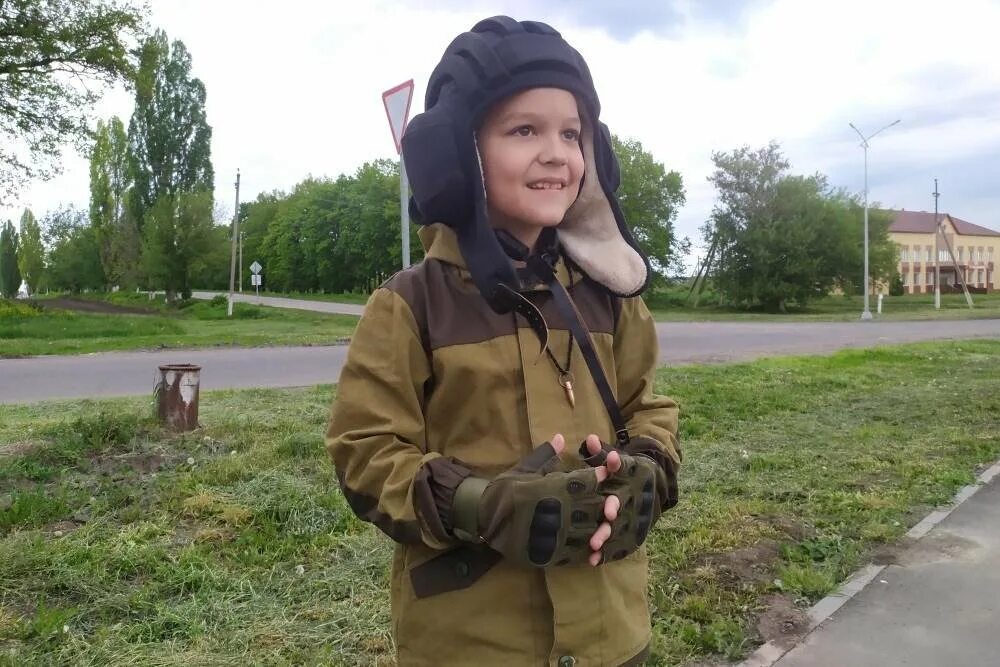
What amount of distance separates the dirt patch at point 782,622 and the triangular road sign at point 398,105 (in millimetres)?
3454

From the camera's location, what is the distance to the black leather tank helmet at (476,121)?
1.67m

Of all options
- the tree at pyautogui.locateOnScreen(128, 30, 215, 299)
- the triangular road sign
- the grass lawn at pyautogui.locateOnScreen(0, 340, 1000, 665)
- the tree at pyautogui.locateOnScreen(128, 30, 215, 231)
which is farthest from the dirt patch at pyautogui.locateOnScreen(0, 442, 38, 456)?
the tree at pyautogui.locateOnScreen(128, 30, 215, 231)

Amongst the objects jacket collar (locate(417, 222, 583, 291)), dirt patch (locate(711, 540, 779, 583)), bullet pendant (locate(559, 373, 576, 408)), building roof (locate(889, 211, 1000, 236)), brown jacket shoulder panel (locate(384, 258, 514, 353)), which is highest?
building roof (locate(889, 211, 1000, 236))

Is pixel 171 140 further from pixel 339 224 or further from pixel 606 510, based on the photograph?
pixel 606 510

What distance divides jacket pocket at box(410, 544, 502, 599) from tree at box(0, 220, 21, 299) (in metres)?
91.9

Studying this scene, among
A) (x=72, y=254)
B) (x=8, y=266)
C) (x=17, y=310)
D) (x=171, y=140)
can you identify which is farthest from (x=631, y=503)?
(x=8, y=266)

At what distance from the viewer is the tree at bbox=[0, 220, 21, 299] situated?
262ft

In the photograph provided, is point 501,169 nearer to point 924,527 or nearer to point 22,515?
point 22,515

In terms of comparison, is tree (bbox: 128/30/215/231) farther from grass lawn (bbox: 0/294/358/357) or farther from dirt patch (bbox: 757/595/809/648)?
dirt patch (bbox: 757/595/809/648)

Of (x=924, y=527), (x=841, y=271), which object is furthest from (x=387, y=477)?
(x=841, y=271)

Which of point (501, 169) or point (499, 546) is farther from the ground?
point (501, 169)

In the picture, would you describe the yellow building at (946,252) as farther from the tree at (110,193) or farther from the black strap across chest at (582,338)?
the black strap across chest at (582,338)

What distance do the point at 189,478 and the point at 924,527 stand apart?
4597 mm

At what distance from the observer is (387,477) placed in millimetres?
1538
